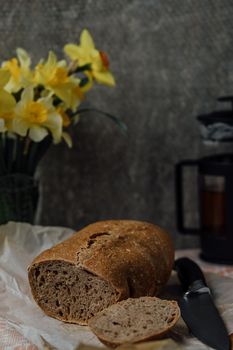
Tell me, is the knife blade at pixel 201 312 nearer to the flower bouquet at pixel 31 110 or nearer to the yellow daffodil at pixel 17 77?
the flower bouquet at pixel 31 110

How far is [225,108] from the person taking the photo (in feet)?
5.29

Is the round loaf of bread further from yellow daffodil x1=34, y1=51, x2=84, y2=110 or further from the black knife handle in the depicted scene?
yellow daffodil x1=34, y1=51, x2=84, y2=110

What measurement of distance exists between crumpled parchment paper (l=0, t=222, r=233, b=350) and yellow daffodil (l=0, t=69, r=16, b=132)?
7.8 inches

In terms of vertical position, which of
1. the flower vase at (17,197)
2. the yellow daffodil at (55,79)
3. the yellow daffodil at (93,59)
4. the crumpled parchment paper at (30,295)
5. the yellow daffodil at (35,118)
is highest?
the yellow daffodil at (93,59)

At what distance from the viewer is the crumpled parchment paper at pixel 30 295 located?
1020mm

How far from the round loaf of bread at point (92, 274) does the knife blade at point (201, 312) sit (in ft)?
0.22

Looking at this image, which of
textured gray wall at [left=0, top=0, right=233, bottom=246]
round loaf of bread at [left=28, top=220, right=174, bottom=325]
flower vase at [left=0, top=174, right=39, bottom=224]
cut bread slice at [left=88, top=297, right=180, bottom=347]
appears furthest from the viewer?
textured gray wall at [left=0, top=0, right=233, bottom=246]

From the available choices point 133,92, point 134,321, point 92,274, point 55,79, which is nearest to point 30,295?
point 92,274

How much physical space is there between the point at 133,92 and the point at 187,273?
0.52 meters

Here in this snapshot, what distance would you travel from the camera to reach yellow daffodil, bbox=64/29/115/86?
1.39 meters

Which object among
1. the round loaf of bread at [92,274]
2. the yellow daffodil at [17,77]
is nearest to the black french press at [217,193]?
the round loaf of bread at [92,274]

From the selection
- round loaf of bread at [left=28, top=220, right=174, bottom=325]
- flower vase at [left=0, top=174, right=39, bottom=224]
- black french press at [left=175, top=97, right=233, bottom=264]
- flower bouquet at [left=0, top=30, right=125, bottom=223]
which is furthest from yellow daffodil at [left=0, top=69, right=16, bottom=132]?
black french press at [left=175, top=97, right=233, bottom=264]

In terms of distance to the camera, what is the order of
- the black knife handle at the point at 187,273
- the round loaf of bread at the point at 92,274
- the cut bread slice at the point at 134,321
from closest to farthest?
the cut bread slice at the point at 134,321 → the round loaf of bread at the point at 92,274 → the black knife handle at the point at 187,273

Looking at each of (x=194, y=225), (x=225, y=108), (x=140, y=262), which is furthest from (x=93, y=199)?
(x=140, y=262)
